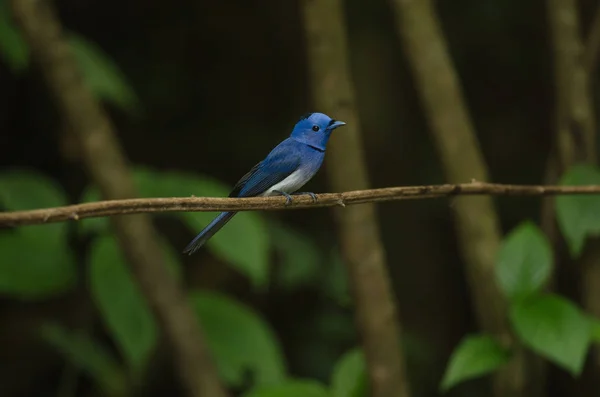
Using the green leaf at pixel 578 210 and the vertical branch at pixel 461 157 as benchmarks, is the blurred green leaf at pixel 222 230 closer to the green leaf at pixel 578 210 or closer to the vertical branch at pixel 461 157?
the vertical branch at pixel 461 157

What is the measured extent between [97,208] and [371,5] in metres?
3.58

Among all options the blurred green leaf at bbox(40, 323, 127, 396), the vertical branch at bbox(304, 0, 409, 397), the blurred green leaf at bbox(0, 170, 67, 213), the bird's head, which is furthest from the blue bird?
the blurred green leaf at bbox(40, 323, 127, 396)

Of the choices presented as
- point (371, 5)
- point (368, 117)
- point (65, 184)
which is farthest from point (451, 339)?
point (65, 184)

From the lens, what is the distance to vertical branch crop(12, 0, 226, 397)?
8.77ft

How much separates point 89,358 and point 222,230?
0.79m

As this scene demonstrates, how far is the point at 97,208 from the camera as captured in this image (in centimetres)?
138

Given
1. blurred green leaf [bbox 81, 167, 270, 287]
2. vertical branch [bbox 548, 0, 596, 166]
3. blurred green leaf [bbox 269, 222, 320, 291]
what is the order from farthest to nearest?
blurred green leaf [bbox 269, 222, 320, 291], vertical branch [bbox 548, 0, 596, 166], blurred green leaf [bbox 81, 167, 270, 287]

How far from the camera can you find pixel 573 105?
9.75 ft

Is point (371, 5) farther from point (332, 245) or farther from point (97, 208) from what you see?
point (97, 208)

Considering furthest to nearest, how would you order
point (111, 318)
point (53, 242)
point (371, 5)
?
point (371, 5)
point (53, 242)
point (111, 318)

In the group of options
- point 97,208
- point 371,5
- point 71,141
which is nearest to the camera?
point 97,208

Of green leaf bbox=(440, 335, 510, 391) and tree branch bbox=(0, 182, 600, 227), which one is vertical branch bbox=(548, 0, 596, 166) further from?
tree branch bbox=(0, 182, 600, 227)

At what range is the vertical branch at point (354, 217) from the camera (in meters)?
2.56

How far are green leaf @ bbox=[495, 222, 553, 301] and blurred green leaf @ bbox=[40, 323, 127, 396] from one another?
1525 millimetres
